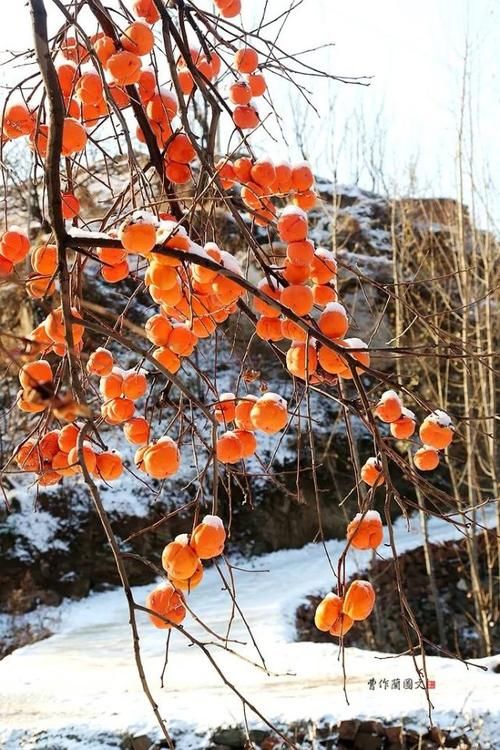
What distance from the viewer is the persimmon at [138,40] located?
0.88 m

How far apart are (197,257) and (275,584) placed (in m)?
6.00

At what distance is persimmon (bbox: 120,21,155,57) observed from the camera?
0.88 metres

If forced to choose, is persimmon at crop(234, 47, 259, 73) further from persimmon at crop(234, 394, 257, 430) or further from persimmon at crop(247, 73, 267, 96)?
persimmon at crop(234, 394, 257, 430)

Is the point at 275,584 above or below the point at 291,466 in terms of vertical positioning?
below

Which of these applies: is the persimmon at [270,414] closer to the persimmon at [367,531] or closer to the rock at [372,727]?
the persimmon at [367,531]

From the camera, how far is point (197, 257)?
0.66 m

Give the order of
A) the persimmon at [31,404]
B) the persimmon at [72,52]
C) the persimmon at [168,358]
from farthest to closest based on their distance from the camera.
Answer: the persimmon at [72,52] → the persimmon at [168,358] → the persimmon at [31,404]

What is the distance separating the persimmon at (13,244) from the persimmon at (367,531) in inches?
22.2

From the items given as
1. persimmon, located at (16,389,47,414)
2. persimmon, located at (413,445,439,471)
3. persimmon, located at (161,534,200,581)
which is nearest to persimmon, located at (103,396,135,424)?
persimmon, located at (16,389,47,414)

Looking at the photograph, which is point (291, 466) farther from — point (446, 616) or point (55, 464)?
A: point (55, 464)

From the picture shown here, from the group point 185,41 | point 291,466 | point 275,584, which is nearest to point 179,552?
point 185,41

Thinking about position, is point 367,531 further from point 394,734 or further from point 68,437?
point 394,734

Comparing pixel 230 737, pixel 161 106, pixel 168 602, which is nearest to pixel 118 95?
pixel 161 106

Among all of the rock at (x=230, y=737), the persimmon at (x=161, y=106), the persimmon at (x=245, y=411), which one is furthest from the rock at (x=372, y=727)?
the persimmon at (x=161, y=106)
